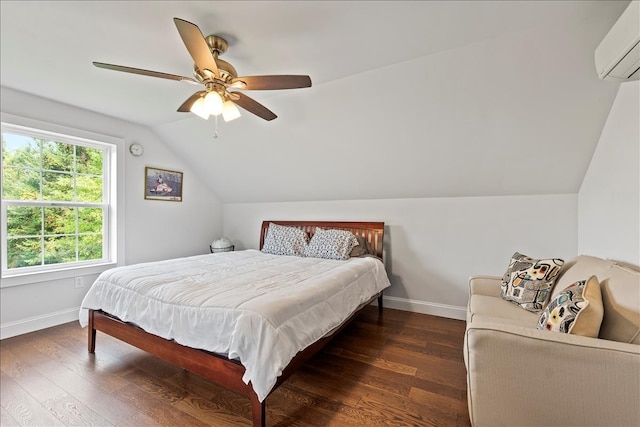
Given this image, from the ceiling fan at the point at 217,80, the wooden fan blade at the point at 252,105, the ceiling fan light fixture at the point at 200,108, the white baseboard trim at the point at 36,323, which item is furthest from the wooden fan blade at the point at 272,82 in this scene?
the white baseboard trim at the point at 36,323

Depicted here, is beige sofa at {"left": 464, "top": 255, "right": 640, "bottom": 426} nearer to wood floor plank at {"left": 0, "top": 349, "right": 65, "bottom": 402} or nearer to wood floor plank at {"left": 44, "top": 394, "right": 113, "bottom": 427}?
wood floor plank at {"left": 44, "top": 394, "right": 113, "bottom": 427}

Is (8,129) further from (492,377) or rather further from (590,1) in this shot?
(590,1)

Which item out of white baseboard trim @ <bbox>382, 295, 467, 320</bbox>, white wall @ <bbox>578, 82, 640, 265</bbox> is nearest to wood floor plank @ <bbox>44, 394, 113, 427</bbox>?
white baseboard trim @ <bbox>382, 295, 467, 320</bbox>

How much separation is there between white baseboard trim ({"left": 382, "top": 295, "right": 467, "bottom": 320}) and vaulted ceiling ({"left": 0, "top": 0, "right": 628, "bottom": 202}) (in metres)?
1.33

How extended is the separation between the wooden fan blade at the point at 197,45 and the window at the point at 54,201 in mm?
2519

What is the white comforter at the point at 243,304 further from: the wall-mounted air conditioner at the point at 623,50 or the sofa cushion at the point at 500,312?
the wall-mounted air conditioner at the point at 623,50

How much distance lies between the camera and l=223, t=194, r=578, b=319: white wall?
113 inches

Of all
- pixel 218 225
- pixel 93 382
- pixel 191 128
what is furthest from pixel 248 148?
pixel 93 382

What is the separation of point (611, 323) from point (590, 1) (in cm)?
175

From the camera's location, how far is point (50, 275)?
301cm

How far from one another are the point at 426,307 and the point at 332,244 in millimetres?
1382

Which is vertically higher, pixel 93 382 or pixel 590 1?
pixel 590 1

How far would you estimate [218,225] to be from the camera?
16.7 ft

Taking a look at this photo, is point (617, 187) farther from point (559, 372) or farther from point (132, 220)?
point (132, 220)
